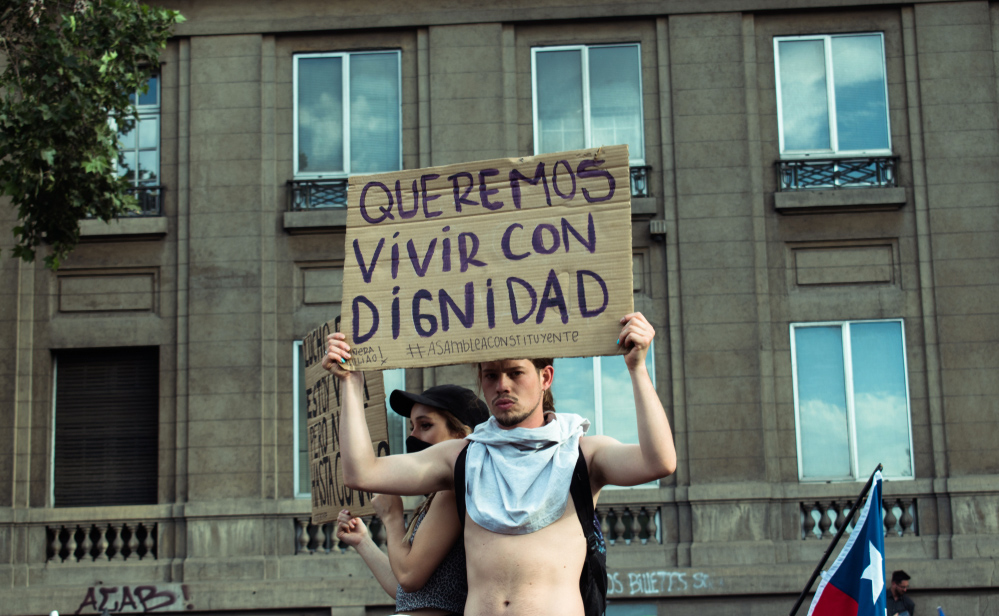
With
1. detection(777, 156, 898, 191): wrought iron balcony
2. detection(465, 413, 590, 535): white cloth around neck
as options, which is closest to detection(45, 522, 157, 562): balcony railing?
detection(777, 156, 898, 191): wrought iron balcony

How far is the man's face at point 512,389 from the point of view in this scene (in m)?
3.88

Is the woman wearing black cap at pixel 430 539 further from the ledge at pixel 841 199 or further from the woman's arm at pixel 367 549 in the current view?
the ledge at pixel 841 199

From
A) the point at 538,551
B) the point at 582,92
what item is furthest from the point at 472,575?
the point at 582,92

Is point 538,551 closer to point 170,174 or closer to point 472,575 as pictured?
point 472,575

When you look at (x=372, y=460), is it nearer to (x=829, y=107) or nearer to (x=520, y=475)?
(x=520, y=475)

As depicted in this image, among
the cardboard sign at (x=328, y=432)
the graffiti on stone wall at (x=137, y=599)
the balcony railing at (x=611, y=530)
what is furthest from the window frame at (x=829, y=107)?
the cardboard sign at (x=328, y=432)

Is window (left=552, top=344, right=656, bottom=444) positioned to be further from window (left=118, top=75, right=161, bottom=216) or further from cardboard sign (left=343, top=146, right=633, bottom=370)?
cardboard sign (left=343, top=146, right=633, bottom=370)

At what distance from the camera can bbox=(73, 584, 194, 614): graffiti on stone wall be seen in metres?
14.3

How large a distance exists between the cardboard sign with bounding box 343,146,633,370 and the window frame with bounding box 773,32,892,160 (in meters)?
11.6

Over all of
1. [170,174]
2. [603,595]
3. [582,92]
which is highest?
[582,92]

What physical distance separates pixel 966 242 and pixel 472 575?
12.5 m

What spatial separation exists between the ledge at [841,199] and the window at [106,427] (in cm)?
874

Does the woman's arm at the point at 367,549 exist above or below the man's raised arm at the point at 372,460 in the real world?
below

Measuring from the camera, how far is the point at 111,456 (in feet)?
49.9
